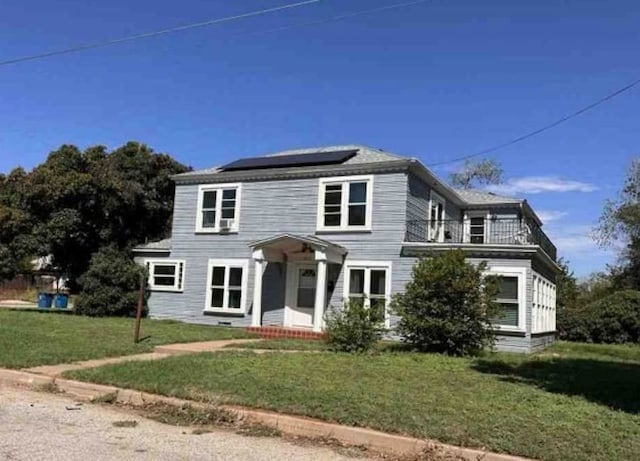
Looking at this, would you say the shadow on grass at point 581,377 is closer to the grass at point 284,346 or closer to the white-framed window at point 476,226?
the grass at point 284,346

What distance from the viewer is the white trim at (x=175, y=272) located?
77.9 ft

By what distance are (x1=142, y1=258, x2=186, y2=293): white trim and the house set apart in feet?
0.15

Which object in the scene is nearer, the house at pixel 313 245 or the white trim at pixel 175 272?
the house at pixel 313 245

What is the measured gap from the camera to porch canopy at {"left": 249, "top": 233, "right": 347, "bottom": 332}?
19750 mm

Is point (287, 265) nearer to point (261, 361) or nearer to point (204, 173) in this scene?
point (204, 173)

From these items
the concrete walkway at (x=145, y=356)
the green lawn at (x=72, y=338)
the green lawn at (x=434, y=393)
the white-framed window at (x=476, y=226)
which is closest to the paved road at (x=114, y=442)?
the green lawn at (x=434, y=393)

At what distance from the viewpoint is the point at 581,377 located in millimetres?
12086

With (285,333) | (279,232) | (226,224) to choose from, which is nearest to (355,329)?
(285,333)

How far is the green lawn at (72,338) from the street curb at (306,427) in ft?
7.29

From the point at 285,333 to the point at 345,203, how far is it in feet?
15.8

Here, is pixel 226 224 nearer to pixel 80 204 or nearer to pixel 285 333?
pixel 285 333

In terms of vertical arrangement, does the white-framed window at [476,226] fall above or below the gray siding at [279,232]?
above

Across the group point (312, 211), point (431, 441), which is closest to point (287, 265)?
point (312, 211)

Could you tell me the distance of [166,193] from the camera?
29469mm
